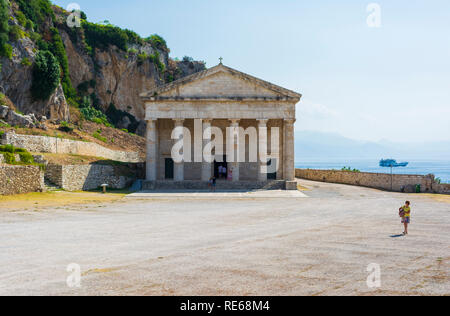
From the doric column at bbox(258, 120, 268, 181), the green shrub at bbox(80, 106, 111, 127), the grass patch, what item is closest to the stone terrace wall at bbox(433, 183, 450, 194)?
the doric column at bbox(258, 120, 268, 181)

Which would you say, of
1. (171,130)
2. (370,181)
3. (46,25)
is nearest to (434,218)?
(370,181)

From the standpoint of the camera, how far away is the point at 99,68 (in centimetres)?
7856

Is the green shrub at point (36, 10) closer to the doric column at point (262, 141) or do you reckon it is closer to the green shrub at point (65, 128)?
the green shrub at point (65, 128)

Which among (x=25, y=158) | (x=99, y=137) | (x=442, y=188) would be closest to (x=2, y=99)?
(x=99, y=137)

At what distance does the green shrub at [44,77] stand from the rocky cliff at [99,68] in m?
0.90

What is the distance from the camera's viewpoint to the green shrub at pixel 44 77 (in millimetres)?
55375

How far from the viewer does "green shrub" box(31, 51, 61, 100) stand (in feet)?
182

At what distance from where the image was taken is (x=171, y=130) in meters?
45.7

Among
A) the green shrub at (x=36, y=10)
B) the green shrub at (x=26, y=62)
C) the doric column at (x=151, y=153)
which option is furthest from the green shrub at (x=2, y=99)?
the green shrub at (x=36, y=10)

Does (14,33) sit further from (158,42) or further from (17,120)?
(158,42)

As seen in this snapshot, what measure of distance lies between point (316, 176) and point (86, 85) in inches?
1845

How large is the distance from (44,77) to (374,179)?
149 feet

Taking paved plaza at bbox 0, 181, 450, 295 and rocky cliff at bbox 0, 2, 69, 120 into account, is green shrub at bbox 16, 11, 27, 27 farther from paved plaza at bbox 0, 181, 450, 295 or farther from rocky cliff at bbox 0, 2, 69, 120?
paved plaza at bbox 0, 181, 450, 295
